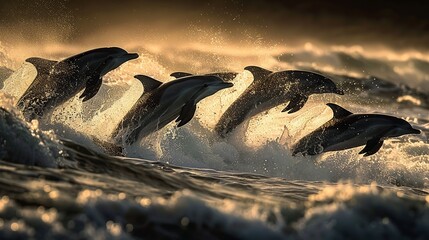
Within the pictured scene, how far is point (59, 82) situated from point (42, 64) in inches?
20.5

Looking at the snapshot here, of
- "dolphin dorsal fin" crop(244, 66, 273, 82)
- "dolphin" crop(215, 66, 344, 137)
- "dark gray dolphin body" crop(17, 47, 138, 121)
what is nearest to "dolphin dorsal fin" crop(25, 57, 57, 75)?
"dark gray dolphin body" crop(17, 47, 138, 121)

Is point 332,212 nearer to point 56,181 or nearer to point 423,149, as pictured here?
point 56,181

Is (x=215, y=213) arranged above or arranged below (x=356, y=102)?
below

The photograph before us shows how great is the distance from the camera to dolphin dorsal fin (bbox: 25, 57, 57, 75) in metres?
16.5

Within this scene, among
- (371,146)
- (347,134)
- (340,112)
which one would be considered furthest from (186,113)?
(371,146)

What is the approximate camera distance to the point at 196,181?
37.4 ft

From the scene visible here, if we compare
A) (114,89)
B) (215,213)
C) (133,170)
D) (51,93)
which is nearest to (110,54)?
(51,93)

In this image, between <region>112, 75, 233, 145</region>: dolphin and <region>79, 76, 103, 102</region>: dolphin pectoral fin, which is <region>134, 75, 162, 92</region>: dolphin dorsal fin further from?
<region>79, 76, 103, 102</region>: dolphin pectoral fin

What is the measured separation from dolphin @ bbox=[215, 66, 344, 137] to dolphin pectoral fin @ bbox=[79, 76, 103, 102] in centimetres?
355

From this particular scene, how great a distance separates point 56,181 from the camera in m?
8.16

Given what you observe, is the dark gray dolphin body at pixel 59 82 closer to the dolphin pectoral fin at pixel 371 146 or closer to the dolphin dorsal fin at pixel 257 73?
the dolphin dorsal fin at pixel 257 73

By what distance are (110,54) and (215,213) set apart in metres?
10.8

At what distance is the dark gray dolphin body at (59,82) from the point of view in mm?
16531

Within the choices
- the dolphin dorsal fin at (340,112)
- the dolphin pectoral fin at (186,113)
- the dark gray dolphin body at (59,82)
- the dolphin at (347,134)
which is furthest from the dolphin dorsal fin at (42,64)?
the dolphin dorsal fin at (340,112)
